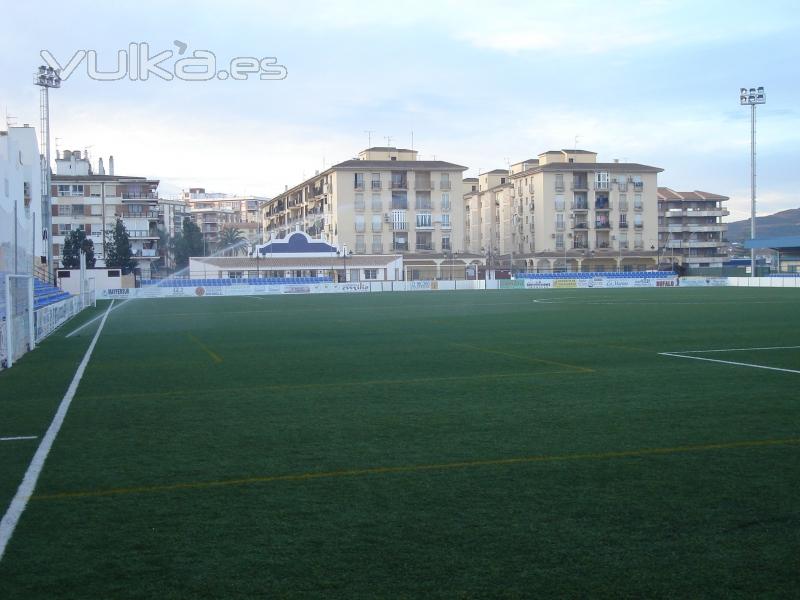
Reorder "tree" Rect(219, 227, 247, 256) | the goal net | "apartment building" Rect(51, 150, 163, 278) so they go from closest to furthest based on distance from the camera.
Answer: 1. the goal net
2. "apartment building" Rect(51, 150, 163, 278)
3. "tree" Rect(219, 227, 247, 256)

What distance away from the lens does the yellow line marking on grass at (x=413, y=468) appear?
6.79 m

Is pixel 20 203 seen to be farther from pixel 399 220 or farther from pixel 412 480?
pixel 399 220

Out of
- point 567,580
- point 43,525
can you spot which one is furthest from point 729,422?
point 43,525

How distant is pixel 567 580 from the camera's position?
475cm

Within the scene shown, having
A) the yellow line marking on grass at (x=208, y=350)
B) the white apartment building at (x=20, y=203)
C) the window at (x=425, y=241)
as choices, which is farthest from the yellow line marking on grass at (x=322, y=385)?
the window at (x=425, y=241)

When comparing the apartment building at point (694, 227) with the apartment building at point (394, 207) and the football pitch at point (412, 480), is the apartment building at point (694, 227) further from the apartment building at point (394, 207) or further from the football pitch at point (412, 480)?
the football pitch at point (412, 480)

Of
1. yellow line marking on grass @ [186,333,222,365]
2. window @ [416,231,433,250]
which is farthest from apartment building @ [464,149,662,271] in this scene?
yellow line marking on grass @ [186,333,222,365]

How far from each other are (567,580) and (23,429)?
698 centimetres

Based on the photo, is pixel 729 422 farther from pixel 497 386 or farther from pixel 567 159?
pixel 567 159

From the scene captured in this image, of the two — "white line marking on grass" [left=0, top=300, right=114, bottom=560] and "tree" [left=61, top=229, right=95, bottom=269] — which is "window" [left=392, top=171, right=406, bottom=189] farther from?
"white line marking on grass" [left=0, top=300, right=114, bottom=560]

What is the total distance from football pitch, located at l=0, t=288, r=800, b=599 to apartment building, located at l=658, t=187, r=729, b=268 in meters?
97.6

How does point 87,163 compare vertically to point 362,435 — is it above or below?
above

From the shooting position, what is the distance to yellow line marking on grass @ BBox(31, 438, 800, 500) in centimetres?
679

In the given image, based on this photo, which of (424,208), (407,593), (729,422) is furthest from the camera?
(424,208)
